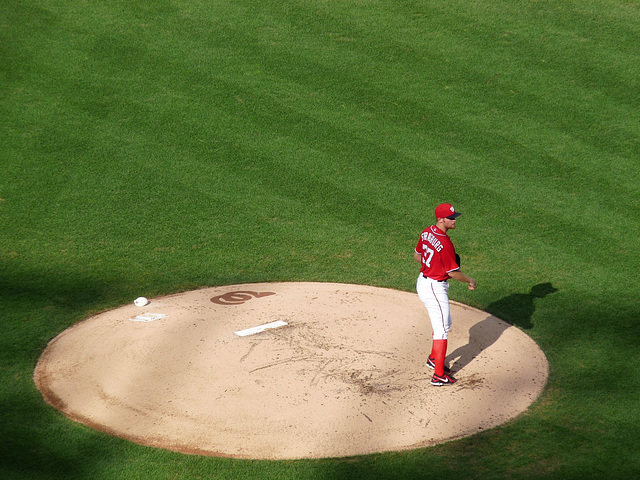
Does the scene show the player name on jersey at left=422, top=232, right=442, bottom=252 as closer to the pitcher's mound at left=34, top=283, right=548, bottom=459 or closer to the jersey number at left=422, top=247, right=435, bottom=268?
the jersey number at left=422, top=247, right=435, bottom=268

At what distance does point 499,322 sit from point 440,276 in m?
2.08

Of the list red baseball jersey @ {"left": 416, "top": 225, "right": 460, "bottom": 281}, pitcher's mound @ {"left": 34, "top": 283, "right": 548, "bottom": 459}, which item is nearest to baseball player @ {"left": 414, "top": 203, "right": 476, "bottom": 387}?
red baseball jersey @ {"left": 416, "top": 225, "right": 460, "bottom": 281}

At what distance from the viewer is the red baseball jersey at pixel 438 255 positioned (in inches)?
255

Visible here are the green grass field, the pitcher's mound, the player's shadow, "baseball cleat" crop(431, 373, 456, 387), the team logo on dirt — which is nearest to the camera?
the pitcher's mound

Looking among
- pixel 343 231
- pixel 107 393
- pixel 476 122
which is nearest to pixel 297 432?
pixel 107 393

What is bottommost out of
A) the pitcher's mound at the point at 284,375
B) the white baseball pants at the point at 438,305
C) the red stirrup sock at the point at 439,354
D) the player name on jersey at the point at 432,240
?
the pitcher's mound at the point at 284,375

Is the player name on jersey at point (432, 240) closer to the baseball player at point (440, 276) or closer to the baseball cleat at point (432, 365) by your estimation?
the baseball player at point (440, 276)

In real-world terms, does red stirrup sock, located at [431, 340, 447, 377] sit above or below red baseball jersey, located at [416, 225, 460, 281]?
below

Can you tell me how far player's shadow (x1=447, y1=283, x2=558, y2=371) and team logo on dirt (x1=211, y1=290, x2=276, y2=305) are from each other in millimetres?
2821

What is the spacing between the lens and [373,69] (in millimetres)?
14648

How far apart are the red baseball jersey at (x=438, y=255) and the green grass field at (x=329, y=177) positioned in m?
1.64

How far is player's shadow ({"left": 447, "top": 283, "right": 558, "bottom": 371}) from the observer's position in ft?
23.9

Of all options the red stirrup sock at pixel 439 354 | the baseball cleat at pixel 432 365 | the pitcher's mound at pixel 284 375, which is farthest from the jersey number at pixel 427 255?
the pitcher's mound at pixel 284 375

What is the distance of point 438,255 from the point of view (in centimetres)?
649
